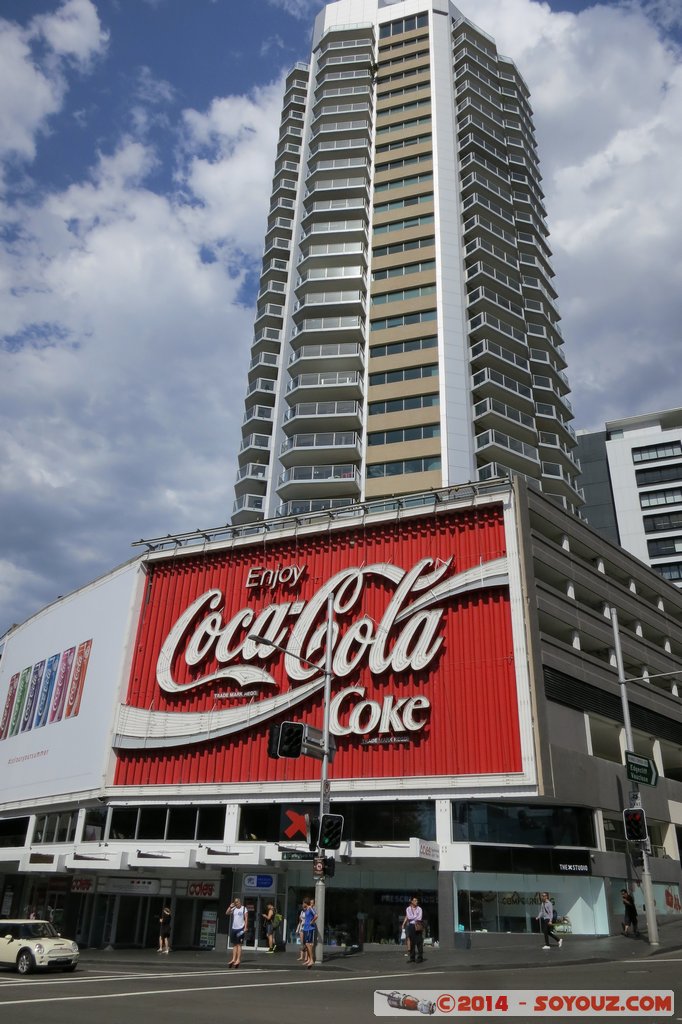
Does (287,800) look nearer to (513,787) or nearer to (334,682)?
(334,682)

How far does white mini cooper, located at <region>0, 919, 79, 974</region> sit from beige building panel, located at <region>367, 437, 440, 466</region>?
126 feet

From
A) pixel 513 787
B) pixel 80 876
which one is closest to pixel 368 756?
pixel 513 787

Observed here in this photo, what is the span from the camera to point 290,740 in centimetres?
2327

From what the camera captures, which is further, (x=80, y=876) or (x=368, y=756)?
(x=80, y=876)

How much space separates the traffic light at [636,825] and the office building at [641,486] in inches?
2956

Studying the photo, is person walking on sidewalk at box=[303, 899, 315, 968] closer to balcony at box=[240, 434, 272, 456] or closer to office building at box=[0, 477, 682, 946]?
office building at box=[0, 477, 682, 946]

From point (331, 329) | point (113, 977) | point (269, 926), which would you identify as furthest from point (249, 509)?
point (113, 977)

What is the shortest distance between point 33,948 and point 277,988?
8.44m

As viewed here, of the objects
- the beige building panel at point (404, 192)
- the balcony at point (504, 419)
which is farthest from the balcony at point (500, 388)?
the beige building panel at point (404, 192)

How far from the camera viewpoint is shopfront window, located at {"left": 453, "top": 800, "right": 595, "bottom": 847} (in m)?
30.6

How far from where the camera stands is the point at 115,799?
1489 inches

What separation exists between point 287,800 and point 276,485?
29990 millimetres

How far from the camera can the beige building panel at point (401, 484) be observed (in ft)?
177

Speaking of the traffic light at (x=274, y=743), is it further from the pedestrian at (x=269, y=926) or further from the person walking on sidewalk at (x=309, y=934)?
the pedestrian at (x=269, y=926)
